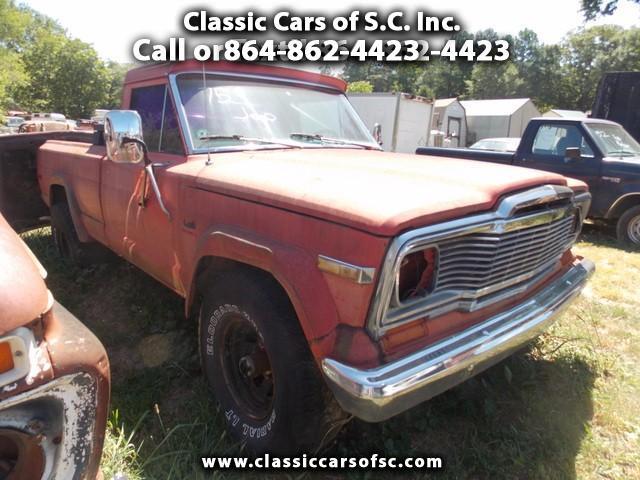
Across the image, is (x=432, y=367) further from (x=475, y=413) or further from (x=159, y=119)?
(x=159, y=119)

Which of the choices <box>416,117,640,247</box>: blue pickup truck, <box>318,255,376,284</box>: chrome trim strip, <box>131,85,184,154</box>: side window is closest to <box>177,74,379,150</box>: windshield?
<box>131,85,184,154</box>: side window

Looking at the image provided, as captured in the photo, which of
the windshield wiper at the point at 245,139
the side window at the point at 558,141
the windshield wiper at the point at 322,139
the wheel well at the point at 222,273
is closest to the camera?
the wheel well at the point at 222,273

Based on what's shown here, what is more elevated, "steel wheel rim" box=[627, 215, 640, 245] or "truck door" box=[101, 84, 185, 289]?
"truck door" box=[101, 84, 185, 289]

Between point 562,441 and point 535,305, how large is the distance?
2.62 feet

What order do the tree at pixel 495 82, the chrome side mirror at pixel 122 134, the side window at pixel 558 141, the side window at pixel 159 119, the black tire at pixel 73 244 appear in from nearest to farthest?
1. the chrome side mirror at pixel 122 134
2. the side window at pixel 159 119
3. the black tire at pixel 73 244
4. the side window at pixel 558 141
5. the tree at pixel 495 82

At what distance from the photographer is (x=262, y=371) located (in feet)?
7.41

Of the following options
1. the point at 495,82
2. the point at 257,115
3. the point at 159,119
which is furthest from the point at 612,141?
the point at 495,82

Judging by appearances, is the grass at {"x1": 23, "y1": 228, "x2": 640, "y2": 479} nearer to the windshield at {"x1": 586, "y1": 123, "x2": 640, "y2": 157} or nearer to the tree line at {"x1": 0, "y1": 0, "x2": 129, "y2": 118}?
the windshield at {"x1": 586, "y1": 123, "x2": 640, "y2": 157}

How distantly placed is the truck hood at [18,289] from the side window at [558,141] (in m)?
7.39

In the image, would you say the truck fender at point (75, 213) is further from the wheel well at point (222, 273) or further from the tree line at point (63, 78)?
the tree line at point (63, 78)

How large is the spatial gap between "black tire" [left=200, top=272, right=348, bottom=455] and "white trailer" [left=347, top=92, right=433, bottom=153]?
14903mm

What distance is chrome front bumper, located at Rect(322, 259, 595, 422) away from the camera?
1.64 m

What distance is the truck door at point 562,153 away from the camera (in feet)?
22.3

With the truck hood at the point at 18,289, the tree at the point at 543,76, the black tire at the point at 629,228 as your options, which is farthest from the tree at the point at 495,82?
the truck hood at the point at 18,289
